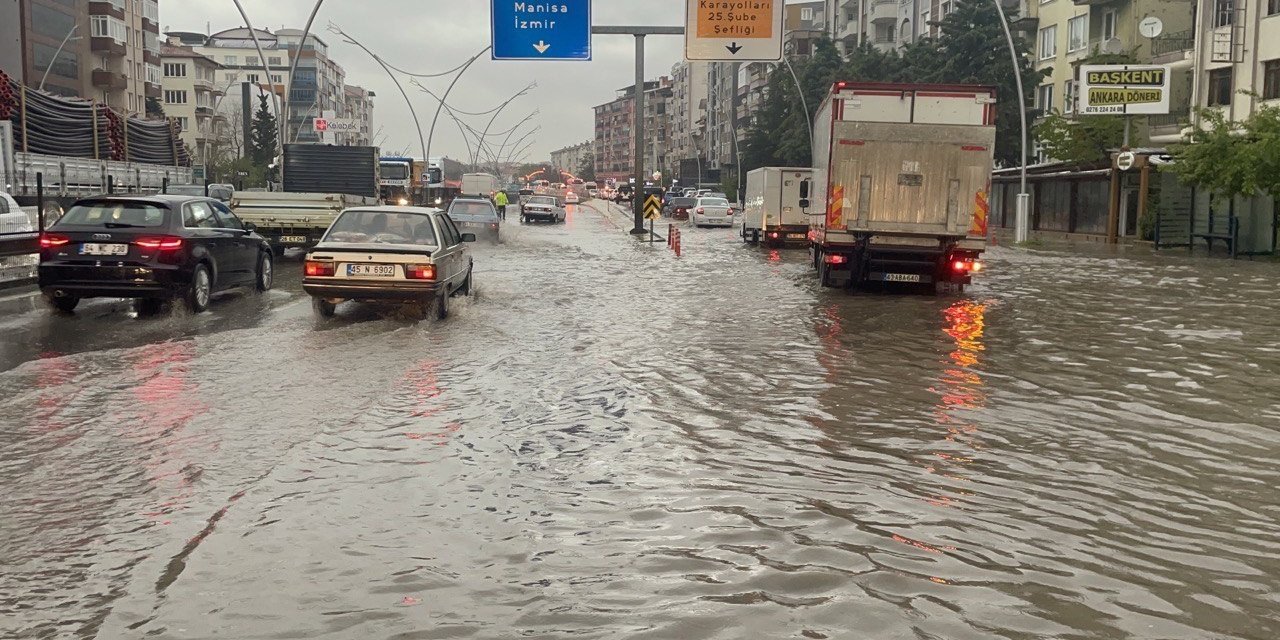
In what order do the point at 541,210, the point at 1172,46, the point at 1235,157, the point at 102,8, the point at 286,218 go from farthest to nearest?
the point at 102,8
the point at 541,210
the point at 1172,46
the point at 1235,157
the point at 286,218

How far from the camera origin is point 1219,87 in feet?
143

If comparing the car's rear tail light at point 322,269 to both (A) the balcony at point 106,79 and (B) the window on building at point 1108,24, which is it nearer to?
(B) the window on building at point 1108,24

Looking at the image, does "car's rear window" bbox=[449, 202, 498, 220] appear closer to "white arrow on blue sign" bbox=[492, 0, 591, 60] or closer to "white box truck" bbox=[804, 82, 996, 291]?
"white arrow on blue sign" bbox=[492, 0, 591, 60]

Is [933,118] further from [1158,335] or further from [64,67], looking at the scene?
[64,67]

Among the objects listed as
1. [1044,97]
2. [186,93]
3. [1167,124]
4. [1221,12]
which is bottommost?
[1167,124]

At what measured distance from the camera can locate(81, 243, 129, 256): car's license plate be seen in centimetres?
1459

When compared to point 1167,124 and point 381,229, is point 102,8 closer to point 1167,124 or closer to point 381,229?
point 1167,124

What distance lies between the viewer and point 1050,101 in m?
62.1

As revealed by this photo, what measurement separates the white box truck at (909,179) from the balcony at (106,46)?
74.5 m

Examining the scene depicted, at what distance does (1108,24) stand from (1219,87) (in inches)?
544

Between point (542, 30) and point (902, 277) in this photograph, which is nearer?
point (902, 277)

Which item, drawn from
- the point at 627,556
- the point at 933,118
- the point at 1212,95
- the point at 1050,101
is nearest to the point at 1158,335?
the point at 933,118

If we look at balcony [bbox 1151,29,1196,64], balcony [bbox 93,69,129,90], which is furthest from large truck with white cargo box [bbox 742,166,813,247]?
balcony [bbox 93,69,129,90]

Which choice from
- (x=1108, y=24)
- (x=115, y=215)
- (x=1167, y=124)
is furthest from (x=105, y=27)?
(x=115, y=215)
